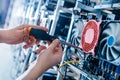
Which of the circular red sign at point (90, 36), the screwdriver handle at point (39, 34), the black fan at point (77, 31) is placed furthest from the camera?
the black fan at point (77, 31)

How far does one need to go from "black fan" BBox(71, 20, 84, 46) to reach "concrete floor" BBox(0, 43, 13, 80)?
3149 millimetres

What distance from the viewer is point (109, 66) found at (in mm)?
1436

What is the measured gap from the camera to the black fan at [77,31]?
191 centimetres

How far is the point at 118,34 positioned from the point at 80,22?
66 centimetres

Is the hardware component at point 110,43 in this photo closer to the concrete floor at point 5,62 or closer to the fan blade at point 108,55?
the fan blade at point 108,55

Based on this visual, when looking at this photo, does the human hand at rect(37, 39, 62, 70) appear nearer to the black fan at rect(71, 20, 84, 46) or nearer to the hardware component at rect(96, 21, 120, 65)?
the hardware component at rect(96, 21, 120, 65)

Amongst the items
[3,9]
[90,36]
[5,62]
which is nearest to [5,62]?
[5,62]

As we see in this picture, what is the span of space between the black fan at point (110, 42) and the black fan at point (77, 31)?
16.0 inches

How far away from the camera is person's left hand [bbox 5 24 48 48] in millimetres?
1223

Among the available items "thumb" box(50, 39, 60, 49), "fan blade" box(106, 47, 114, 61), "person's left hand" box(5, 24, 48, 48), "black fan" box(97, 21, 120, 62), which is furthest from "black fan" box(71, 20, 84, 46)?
"thumb" box(50, 39, 60, 49)

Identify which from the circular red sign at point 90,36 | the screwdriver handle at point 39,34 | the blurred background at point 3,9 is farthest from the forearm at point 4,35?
the blurred background at point 3,9

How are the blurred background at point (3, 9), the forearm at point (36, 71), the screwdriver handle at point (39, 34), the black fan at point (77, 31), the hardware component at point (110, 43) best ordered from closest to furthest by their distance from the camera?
1. the forearm at point (36, 71)
2. the screwdriver handle at point (39, 34)
3. the hardware component at point (110, 43)
4. the black fan at point (77, 31)
5. the blurred background at point (3, 9)

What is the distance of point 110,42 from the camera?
138 cm

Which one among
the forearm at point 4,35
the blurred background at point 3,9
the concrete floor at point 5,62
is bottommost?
the concrete floor at point 5,62
